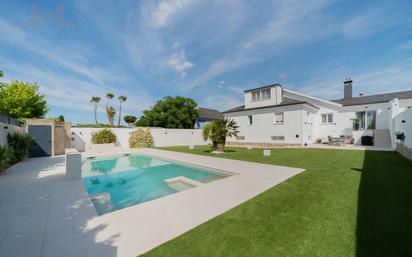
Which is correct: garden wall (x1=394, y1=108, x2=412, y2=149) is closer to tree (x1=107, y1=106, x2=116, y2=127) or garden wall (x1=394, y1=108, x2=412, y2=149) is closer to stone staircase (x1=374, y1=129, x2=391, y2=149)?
stone staircase (x1=374, y1=129, x2=391, y2=149)

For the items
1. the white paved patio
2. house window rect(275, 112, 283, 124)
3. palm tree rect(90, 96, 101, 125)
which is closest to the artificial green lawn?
the white paved patio

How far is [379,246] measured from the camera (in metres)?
2.60

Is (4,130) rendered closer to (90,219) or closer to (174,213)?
(90,219)

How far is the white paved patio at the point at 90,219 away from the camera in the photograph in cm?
271

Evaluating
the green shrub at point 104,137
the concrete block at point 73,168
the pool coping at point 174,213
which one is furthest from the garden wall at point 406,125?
the green shrub at point 104,137

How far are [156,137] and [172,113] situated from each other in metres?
8.32

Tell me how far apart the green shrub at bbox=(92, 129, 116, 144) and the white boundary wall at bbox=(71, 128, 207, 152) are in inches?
27.0

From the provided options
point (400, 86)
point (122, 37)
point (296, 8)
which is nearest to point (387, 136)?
point (400, 86)

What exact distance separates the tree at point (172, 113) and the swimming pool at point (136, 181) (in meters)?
18.0

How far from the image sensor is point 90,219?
3639mm

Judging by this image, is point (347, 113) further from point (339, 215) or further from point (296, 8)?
point (339, 215)

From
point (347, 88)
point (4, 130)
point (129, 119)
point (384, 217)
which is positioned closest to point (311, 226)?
point (384, 217)

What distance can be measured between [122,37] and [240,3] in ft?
30.6

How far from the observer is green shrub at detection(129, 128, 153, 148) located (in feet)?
66.4
